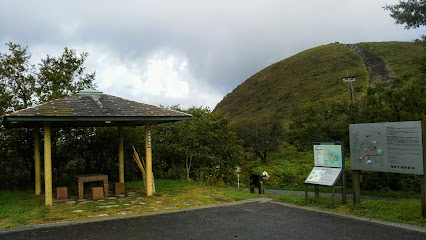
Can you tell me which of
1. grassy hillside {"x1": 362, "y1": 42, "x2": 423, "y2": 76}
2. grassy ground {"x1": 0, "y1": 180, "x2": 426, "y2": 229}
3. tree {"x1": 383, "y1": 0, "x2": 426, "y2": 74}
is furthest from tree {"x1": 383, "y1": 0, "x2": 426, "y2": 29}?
grassy hillside {"x1": 362, "y1": 42, "x2": 423, "y2": 76}

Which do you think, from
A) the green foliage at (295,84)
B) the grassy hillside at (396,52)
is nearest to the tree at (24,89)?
the green foliage at (295,84)

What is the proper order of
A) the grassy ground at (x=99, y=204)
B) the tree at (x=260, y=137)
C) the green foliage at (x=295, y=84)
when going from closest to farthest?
1. the grassy ground at (x=99, y=204)
2. the tree at (x=260, y=137)
3. the green foliage at (x=295, y=84)

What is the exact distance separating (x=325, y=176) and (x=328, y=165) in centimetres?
38

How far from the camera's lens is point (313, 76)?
60312 mm

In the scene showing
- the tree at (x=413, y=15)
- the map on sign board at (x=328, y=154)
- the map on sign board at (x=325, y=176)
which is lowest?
the map on sign board at (x=325, y=176)

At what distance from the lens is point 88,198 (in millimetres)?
9383

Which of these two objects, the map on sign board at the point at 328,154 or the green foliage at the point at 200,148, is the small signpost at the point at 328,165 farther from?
the green foliage at the point at 200,148

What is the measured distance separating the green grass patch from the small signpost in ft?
0.98

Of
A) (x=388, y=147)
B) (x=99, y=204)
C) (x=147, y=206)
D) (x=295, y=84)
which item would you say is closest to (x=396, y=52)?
(x=295, y=84)

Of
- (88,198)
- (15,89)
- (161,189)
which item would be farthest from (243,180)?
(15,89)

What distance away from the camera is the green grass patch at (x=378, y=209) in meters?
6.23

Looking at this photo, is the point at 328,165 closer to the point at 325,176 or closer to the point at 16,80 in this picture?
the point at 325,176

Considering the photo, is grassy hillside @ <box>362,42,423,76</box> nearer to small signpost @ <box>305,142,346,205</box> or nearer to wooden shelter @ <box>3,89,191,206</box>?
small signpost @ <box>305,142,346,205</box>

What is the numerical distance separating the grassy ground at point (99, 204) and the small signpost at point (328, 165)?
229cm
